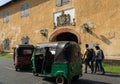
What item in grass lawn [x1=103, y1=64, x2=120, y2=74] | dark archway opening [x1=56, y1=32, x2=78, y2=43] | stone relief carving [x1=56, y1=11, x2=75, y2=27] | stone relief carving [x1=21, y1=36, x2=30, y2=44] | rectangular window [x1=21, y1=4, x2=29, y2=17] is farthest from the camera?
rectangular window [x1=21, y1=4, x2=29, y2=17]

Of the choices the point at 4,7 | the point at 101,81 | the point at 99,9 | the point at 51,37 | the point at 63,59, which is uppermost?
the point at 4,7

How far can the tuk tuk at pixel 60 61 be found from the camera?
11906mm

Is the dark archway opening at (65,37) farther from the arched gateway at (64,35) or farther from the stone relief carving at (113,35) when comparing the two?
the stone relief carving at (113,35)

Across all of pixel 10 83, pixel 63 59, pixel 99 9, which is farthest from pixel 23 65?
pixel 99 9

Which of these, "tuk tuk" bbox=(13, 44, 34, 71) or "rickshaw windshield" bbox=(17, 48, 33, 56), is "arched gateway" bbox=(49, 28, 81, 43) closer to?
"rickshaw windshield" bbox=(17, 48, 33, 56)

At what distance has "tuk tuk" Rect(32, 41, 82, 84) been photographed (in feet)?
39.1

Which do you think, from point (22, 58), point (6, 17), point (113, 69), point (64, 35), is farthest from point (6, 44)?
point (113, 69)

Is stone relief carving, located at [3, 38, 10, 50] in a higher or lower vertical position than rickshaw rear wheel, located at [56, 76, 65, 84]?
higher

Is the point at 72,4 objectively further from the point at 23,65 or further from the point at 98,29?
the point at 23,65

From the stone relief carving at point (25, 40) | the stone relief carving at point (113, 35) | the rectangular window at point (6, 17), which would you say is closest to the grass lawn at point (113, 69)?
the stone relief carving at point (113, 35)

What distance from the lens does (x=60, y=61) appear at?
1212cm

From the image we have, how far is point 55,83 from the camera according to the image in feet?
41.4

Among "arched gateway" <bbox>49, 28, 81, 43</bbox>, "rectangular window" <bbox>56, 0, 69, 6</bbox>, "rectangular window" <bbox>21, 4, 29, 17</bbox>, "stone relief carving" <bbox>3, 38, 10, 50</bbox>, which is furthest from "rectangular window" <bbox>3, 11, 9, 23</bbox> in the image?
"rectangular window" <bbox>56, 0, 69, 6</bbox>

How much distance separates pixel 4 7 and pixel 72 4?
1490 centimetres
